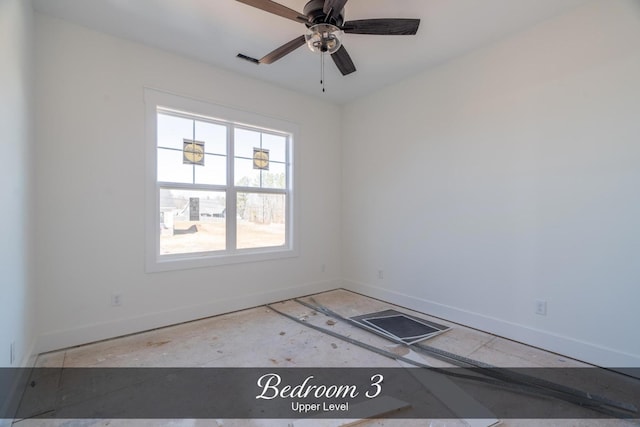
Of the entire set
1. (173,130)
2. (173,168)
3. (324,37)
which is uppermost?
(324,37)

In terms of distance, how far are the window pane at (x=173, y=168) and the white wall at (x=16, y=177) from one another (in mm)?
1025

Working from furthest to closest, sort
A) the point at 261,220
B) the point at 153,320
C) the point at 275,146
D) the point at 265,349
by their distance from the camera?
the point at 275,146 → the point at 261,220 → the point at 153,320 → the point at 265,349

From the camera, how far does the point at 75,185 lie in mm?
2699

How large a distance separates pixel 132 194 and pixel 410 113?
3296 mm

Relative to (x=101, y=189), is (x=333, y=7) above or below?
above

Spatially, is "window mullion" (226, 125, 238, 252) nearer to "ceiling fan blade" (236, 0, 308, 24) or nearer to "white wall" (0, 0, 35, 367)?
"white wall" (0, 0, 35, 367)

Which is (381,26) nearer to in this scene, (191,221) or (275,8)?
(275,8)

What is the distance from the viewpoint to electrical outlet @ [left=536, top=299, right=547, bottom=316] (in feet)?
8.82

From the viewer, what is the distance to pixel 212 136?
3.57 metres

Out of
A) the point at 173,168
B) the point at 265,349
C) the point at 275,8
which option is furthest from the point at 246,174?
the point at 275,8

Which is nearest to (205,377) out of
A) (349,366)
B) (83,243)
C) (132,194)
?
(349,366)

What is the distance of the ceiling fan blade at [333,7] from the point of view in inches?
69.0

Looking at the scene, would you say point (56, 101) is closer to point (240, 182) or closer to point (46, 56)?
point (46, 56)

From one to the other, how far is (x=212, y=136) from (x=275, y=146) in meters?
0.89
